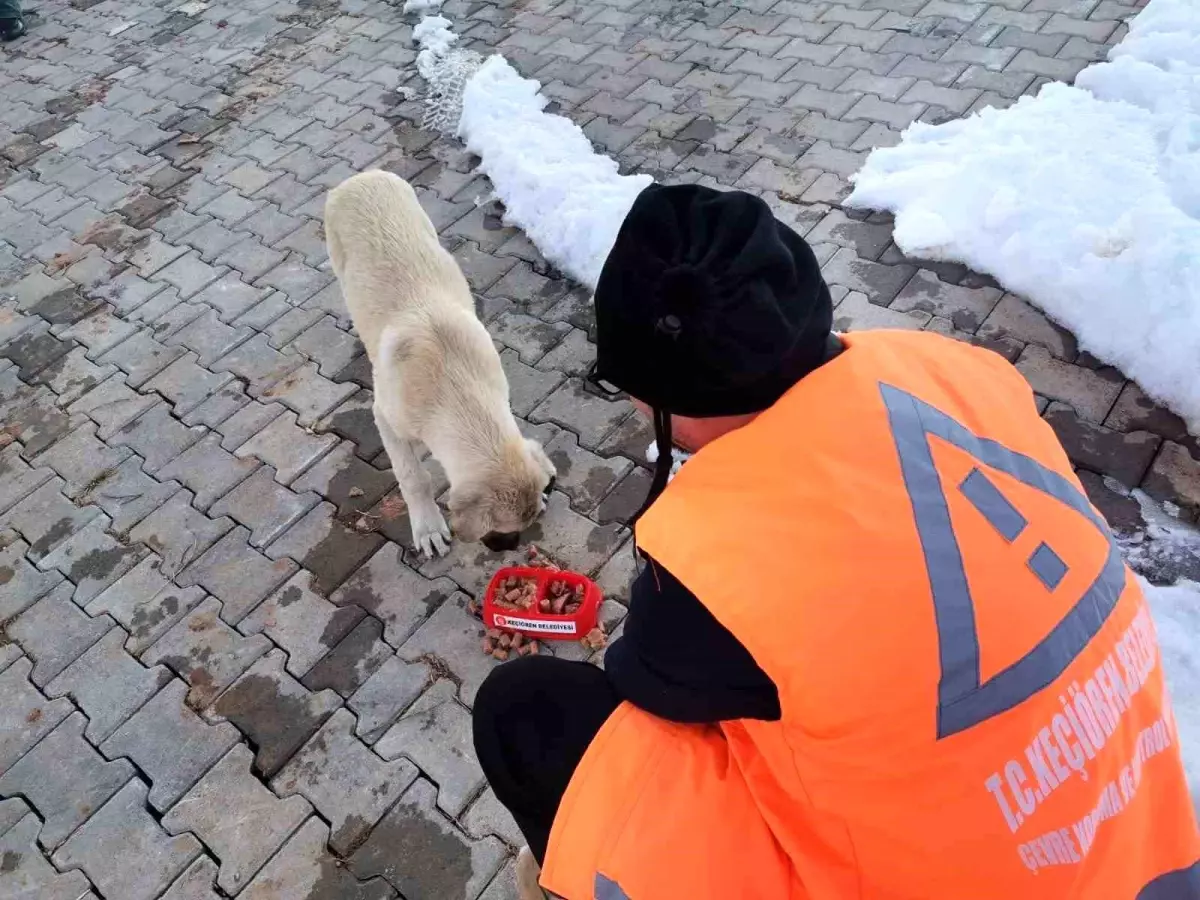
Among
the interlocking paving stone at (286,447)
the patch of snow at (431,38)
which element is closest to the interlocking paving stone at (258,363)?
the interlocking paving stone at (286,447)

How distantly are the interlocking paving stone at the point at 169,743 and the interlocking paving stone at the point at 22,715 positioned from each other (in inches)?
12.9

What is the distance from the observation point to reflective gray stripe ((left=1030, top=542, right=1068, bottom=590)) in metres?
1.36

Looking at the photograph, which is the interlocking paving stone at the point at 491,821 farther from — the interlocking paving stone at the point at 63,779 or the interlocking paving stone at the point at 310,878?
the interlocking paving stone at the point at 63,779

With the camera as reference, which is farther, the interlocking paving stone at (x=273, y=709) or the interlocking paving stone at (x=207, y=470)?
the interlocking paving stone at (x=207, y=470)

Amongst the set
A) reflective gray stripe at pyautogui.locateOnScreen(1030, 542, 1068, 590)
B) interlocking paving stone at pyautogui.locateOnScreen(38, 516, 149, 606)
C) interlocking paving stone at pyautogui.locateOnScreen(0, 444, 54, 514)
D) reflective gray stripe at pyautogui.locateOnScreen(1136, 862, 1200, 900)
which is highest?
reflective gray stripe at pyautogui.locateOnScreen(1030, 542, 1068, 590)

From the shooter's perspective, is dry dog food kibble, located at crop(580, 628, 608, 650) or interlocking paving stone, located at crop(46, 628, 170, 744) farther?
interlocking paving stone, located at crop(46, 628, 170, 744)

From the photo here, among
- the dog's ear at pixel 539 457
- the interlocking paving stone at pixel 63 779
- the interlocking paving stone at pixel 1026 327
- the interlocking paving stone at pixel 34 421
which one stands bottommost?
the interlocking paving stone at pixel 1026 327

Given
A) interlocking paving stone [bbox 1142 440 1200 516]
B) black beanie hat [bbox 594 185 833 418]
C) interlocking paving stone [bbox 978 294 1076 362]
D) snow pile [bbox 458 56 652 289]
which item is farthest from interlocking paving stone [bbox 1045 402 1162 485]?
black beanie hat [bbox 594 185 833 418]

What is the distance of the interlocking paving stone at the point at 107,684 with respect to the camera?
343 centimetres

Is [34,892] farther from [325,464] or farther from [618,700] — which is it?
[618,700]

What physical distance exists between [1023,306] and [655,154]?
2634mm

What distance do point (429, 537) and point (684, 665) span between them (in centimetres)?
239

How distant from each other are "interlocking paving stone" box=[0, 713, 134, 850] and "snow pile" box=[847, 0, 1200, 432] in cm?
465

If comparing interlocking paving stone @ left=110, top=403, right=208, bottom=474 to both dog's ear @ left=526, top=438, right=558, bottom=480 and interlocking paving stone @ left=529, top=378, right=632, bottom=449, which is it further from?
dog's ear @ left=526, top=438, right=558, bottom=480
